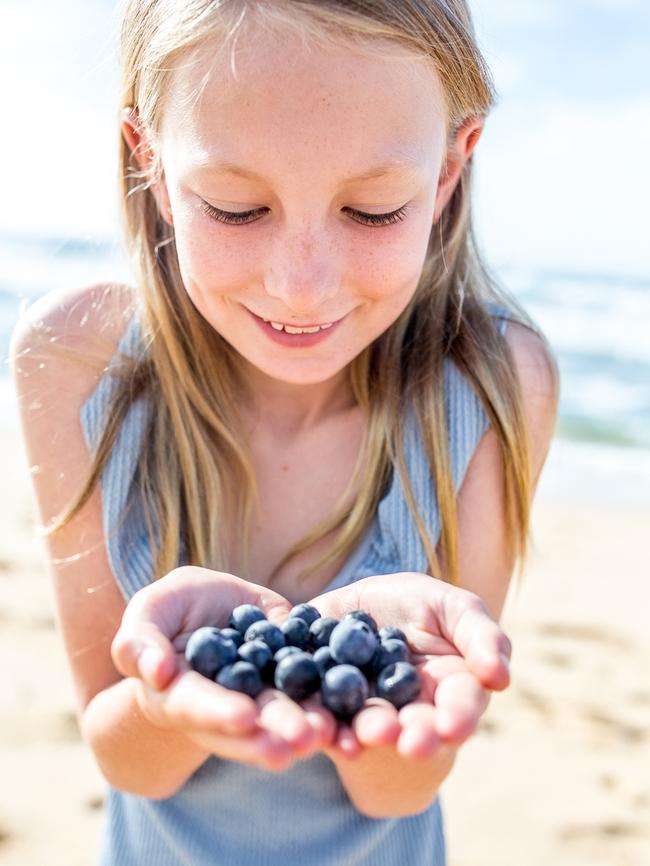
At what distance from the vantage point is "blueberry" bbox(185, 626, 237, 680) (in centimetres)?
161

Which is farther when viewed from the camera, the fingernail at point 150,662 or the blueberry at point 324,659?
the blueberry at point 324,659

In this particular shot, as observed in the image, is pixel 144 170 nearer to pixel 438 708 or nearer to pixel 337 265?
pixel 337 265

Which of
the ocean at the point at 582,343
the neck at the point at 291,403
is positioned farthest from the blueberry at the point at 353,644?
the ocean at the point at 582,343

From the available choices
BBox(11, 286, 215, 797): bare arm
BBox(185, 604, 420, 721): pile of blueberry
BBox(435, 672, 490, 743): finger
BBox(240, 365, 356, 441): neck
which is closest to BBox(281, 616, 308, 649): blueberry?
BBox(185, 604, 420, 721): pile of blueberry

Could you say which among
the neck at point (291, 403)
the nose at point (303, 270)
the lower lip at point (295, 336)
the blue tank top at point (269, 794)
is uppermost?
the nose at point (303, 270)

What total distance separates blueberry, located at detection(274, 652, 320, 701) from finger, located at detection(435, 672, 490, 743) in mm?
215

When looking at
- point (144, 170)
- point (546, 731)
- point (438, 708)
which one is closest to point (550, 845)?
point (546, 731)

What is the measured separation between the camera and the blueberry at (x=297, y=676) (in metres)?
1.61

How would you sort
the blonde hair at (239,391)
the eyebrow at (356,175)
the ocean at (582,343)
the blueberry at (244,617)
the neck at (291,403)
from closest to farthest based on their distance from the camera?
the blueberry at (244,617), the eyebrow at (356,175), the blonde hair at (239,391), the neck at (291,403), the ocean at (582,343)

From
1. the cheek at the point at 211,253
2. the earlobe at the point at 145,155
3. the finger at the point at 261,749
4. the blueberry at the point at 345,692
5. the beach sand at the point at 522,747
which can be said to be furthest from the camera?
the beach sand at the point at 522,747

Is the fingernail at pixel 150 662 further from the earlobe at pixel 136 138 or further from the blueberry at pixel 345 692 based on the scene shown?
the earlobe at pixel 136 138

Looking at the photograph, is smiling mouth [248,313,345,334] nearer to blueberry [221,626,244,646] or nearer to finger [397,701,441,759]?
blueberry [221,626,244,646]

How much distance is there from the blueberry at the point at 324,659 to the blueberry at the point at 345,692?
8cm

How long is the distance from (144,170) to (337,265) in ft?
2.17
